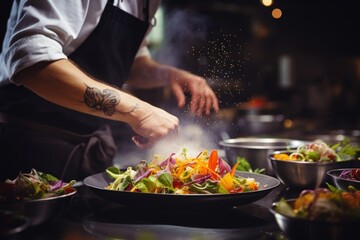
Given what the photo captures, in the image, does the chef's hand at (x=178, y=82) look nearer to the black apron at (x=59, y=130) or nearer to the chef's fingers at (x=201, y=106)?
the chef's fingers at (x=201, y=106)

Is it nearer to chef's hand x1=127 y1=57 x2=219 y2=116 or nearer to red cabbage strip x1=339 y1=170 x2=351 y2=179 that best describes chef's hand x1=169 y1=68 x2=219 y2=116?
chef's hand x1=127 y1=57 x2=219 y2=116

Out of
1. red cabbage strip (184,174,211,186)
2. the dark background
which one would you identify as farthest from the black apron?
the dark background

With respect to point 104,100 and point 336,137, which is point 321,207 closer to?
point 104,100

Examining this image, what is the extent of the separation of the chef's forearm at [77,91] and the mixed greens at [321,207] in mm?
888

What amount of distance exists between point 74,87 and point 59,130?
0.46 m

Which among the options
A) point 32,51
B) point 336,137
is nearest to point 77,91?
point 32,51

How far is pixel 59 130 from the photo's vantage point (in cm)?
220

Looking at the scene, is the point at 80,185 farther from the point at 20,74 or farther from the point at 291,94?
the point at 291,94

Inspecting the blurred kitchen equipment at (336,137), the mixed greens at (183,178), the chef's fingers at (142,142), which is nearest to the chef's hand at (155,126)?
the chef's fingers at (142,142)

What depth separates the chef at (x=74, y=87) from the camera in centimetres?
178

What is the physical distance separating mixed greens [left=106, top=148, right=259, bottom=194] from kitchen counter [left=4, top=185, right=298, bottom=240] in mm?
73

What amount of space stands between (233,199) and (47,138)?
3.68 feet

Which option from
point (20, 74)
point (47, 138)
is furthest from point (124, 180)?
point (47, 138)

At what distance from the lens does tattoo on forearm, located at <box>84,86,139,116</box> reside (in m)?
1.85
